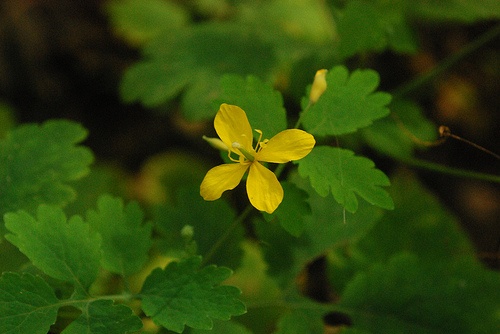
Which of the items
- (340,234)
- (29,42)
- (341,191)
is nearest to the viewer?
(341,191)

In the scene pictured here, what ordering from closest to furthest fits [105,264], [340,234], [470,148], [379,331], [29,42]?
1. [105,264]
2. [379,331]
3. [340,234]
4. [470,148]
5. [29,42]

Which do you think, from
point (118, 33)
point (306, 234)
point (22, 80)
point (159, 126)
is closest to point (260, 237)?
point (306, 234)

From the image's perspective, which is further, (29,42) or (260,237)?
(29,42)

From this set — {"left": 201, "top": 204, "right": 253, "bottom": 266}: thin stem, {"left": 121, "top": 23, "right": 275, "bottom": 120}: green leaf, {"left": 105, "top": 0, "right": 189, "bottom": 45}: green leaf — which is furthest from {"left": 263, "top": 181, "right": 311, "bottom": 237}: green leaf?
{"left": 105, "top": 0, "right": 189, "bottom": 45}: green leaf

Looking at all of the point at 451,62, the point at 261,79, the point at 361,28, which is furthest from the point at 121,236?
the point at 451,62

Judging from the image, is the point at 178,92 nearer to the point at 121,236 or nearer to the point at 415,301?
the point at 121,236

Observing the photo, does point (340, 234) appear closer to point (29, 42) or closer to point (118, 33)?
point (118, 33)

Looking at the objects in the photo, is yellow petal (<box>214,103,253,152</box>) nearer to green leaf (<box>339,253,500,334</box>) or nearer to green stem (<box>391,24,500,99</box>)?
green leaf (<box>339,253,500,334</box>)
